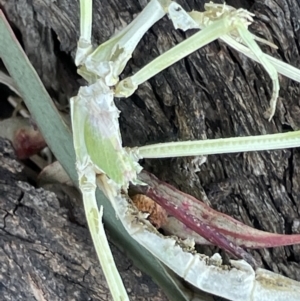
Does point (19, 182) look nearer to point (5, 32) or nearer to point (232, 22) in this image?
point (5, 32)

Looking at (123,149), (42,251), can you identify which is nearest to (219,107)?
(123,149)

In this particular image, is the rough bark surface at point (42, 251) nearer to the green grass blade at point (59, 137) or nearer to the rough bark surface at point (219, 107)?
the green grass blade at point (59, 137)

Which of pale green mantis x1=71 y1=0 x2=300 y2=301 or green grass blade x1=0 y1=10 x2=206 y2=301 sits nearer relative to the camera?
pale green mantis x1=71 y1=0 x2=300 y2=301

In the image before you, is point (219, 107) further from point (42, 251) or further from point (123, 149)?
point (42, 251)

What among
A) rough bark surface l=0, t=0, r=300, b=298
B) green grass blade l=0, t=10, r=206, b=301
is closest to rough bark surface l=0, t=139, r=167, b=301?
green grass blade l=0, t=10, r=206, b=301

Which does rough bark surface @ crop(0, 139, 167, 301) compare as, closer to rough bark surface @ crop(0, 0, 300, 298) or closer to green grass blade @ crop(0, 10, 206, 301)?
green grass blade @ crop(0, 10, 206, 301)

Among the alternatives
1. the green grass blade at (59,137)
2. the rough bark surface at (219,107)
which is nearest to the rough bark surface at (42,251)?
the green grass blade at (59,137)

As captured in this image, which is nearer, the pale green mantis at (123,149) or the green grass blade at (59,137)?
the pale green mantis at (123,149)
